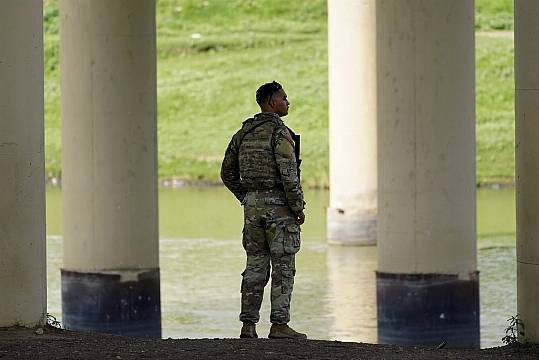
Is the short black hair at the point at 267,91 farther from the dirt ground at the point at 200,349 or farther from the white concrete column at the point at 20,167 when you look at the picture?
the dirt ground at the point at 200,349

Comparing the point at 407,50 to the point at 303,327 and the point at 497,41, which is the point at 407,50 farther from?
the point at 497,41

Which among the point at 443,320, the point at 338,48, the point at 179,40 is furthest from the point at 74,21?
the point at 179,40

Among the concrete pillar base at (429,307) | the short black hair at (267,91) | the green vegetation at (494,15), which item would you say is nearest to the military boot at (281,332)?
the short black hair at (267,91)

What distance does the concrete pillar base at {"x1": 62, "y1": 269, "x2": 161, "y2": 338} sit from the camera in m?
20.1

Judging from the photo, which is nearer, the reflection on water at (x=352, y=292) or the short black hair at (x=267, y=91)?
the short black hair at (x=267, y=91)

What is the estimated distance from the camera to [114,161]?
20.2m

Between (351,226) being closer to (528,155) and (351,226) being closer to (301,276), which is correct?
(301,276)

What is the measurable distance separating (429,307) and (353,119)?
452 inches

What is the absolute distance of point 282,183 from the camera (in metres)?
14.3

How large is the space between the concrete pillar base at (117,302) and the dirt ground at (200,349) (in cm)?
599

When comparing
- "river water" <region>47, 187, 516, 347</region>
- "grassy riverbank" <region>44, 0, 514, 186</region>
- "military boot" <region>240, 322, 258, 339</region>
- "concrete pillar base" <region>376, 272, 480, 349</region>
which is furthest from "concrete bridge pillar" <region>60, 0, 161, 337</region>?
"grassy riverbank" <region>44, 0, 514, 186</region>

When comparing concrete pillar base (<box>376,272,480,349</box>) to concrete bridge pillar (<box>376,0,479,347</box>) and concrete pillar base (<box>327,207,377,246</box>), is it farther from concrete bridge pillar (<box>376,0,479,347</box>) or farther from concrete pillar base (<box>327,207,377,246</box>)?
concrete pillar base (<box>327,207,377,246</box>)

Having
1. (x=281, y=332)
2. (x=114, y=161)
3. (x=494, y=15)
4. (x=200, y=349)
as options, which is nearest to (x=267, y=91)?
(x=281, y=332)

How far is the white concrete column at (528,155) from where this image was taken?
1411 cm
